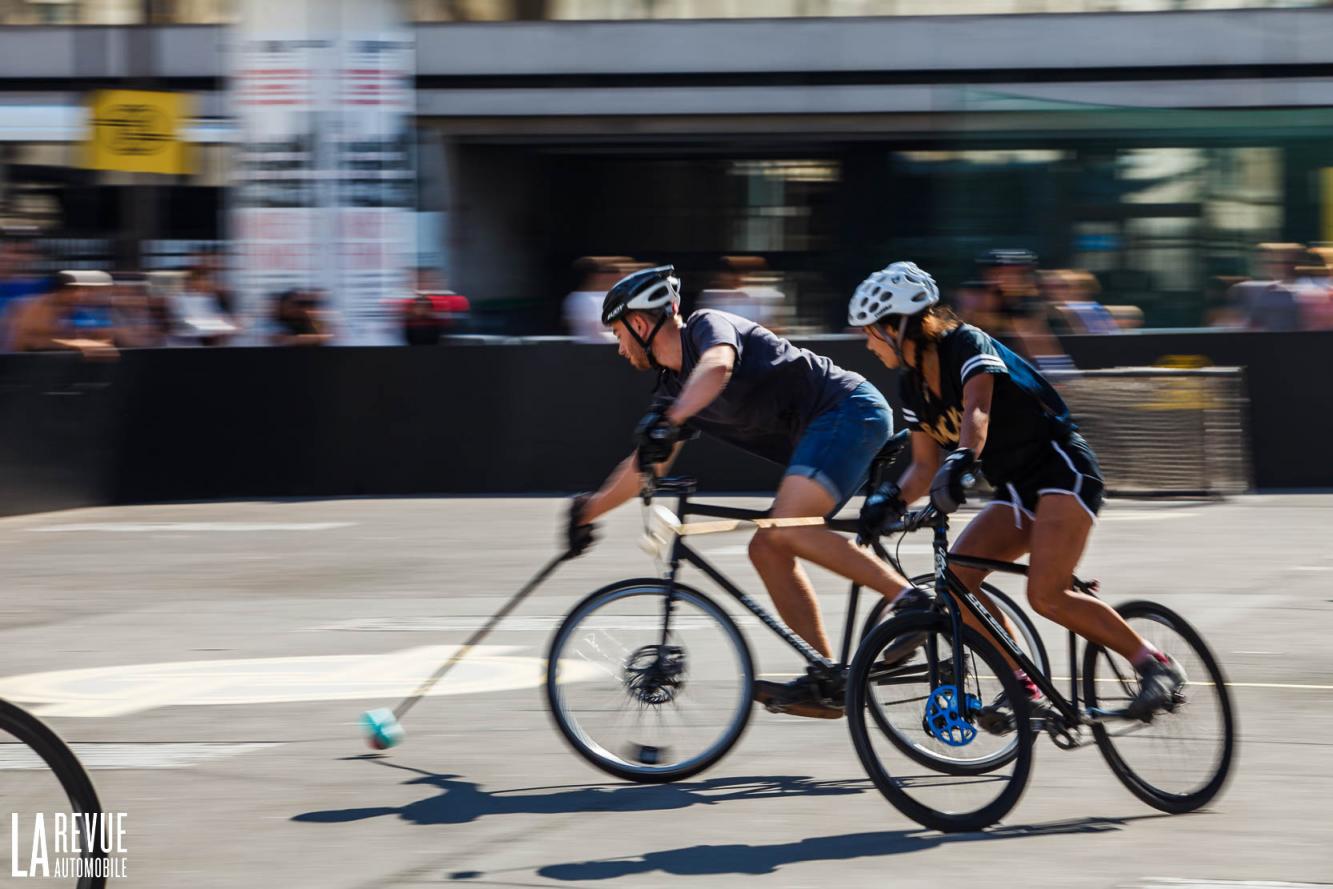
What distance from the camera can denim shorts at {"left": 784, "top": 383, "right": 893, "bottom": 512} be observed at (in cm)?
614

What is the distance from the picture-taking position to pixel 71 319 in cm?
1411

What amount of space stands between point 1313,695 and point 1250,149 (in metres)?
9.43

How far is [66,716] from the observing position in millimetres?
7109

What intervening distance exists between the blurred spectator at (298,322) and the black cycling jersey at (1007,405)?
33.8 ft

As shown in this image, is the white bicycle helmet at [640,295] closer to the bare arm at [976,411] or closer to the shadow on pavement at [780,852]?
the bare arm at [976,411]

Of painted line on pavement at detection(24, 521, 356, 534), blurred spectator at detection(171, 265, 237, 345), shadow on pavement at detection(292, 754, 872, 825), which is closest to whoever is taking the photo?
shadow on pavement at detection(292, 754, 872, 825)

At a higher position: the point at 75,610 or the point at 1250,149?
the point at 1250,149

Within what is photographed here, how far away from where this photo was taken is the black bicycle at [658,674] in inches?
237

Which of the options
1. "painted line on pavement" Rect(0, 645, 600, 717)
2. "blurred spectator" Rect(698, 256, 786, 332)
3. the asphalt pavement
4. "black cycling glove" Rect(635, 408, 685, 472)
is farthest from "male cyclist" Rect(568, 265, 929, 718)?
"blurred spectator" Rect(698, 256, 786, 332)

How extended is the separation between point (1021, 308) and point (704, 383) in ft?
26.2

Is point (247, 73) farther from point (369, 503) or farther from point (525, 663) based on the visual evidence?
point (525, 663)

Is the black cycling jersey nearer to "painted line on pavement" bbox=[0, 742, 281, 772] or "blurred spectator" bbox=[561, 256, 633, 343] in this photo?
"painted line on pavement" bbox=[0, 742, 281, 772]

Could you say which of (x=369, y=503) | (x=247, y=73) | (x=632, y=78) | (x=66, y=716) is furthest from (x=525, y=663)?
(x=632, y=78)

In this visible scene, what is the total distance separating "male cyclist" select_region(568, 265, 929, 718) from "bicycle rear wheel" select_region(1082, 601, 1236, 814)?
2.62 feet
